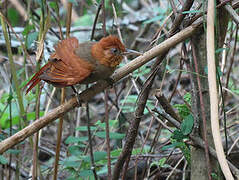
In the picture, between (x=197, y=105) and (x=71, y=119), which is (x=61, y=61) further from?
(x=71, y=119)

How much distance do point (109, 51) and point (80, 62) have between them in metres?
0.21

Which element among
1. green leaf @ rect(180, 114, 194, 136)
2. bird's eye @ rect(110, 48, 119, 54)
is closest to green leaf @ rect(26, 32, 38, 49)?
bird's eye @ rect(110, 48, 119, 54)

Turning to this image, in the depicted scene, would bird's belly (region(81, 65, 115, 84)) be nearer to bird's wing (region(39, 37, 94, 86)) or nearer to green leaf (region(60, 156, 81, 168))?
bird's wing (region(39, 37, 94, 86))

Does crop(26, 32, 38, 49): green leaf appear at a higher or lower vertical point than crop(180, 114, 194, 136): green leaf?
higher

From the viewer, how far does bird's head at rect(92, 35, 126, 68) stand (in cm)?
206

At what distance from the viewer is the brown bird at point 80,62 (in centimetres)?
190

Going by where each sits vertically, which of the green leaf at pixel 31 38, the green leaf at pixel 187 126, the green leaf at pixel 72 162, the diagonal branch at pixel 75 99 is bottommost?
the green leaf at pixel 72 162

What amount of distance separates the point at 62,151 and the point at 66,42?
175 centimetres

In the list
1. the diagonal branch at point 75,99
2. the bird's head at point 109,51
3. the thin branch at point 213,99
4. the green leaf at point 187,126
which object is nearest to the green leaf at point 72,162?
the diagonal branch at point 75,99

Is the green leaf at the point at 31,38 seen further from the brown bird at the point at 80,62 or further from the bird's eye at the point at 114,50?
the bird's eye at the point at 114,50

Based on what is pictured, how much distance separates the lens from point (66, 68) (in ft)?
6.33

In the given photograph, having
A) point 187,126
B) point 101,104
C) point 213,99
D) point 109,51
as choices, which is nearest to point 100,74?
point 109,51

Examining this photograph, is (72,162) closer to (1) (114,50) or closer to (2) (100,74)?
(2) (100,74)

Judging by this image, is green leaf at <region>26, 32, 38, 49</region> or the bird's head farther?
green leaf at <region>26, 32, 38, 49</region>
